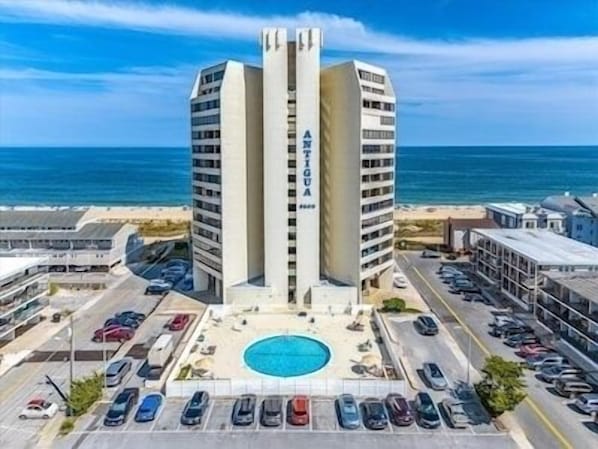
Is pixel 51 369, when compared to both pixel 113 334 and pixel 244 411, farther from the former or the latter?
pixel 244 411

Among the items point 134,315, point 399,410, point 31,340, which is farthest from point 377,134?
point 31,340

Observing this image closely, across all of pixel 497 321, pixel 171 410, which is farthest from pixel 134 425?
pixel 497 321

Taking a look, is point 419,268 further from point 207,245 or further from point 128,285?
point 128,285

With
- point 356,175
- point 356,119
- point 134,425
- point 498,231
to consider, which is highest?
point 356,119

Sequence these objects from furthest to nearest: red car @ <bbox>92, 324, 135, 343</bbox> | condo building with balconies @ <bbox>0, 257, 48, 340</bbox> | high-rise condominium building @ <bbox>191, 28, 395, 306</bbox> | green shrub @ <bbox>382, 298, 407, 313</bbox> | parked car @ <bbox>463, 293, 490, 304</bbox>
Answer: parked car @ <bbox>463, 293, 490, 304</bbox> → green shrub @ <bbox>382, 298, 407, 313</bbox> → high-rise condominium building @ <bbox>191, 28, 395, 306</bbox> → red car @ <bbox>92, 324, 135, 343</bbox> → condo building with balconies @ <bbox>0, 257, 48, 340</bbox>

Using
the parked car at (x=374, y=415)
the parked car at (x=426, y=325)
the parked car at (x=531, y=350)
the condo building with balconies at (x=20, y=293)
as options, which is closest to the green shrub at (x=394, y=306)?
the parked car at (x=426, y=325)

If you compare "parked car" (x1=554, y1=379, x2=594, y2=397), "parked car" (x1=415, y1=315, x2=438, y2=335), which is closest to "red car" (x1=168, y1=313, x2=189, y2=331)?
"parked car" (x1=415, y1=315, x2=438, y2=335)

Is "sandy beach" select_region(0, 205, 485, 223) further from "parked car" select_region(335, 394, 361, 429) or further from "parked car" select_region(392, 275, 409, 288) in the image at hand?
"parked car" select_region(335, 394, 361, 429)
